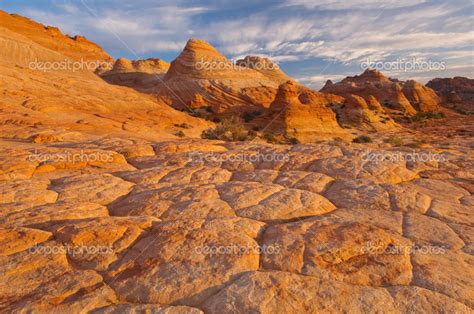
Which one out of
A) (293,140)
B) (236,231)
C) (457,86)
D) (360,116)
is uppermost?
(457,86)

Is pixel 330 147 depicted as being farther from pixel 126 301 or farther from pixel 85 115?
pixel 85 115

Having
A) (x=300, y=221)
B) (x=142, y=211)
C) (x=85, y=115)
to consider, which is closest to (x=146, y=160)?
(x=142, y=211)

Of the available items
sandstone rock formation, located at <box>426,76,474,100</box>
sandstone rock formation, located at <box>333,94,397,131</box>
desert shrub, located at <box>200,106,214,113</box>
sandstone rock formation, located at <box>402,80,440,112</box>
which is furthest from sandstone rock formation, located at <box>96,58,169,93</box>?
sandstone rock formation, located at <box>426,76,474,100</box>

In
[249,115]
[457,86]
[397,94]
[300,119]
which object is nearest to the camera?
[300,119]

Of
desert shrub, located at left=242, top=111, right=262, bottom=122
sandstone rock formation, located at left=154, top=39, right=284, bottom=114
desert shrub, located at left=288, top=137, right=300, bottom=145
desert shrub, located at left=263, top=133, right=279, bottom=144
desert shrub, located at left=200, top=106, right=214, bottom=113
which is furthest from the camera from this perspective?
sandstone rock formation, located at left=154, top=39, right=284, bottom=114

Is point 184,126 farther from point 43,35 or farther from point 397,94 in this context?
point 43,35

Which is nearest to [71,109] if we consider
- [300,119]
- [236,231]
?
[300,119]

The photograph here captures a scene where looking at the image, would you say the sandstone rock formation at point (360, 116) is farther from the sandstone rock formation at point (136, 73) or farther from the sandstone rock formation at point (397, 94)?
the sandstone rock formation at point (136, 73)

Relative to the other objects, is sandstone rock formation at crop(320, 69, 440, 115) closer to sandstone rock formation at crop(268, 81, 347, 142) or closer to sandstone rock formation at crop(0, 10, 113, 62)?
sandstone rock formation at crop(268, 81, 347, 142)

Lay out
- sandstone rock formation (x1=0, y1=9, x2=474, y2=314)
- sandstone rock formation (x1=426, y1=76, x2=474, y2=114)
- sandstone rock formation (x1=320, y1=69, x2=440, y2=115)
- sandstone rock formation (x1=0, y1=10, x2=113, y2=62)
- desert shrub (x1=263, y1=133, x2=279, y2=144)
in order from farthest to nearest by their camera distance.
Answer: sandstone rock formation (x1=426, y1=76, x2=474, y2=114) → sandstone rock formation (x1=0, y1=10, x2=113, y2=62) → sandstone rock formation (x1=320, y1=69, x2=440, y2=115) → desert shrub (x1=263, y1=133, x2=279, y2=144) → sandstone rock formation (x1=0, y1=9, x2=474, y2=314)

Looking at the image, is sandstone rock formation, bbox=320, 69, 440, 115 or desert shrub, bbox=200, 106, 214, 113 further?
sandstone rock formation, bbox=320, 69, 440, 115

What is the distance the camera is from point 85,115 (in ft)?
61.4

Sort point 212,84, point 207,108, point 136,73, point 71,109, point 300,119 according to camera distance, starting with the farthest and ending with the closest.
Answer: point 136,73 → point 212,84 → point 207,108 → point 300,119 → point 71,109

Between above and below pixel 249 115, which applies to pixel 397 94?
above
